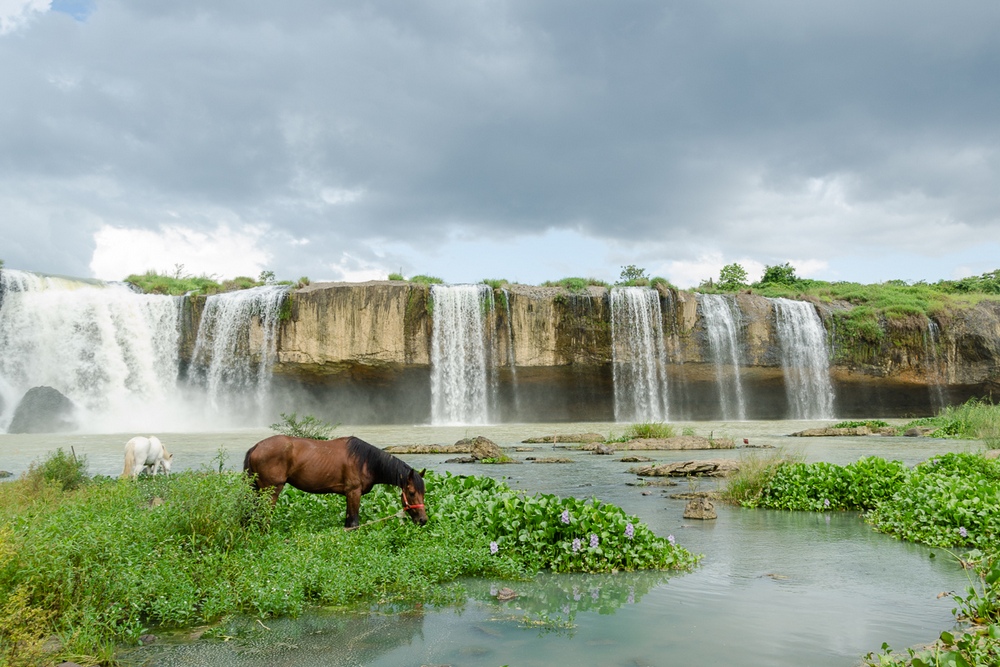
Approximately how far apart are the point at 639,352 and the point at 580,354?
10.5 ft

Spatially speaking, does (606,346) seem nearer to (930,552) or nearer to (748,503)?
(748,503)

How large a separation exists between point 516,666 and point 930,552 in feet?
17.3

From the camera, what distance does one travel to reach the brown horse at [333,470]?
23.2 ft

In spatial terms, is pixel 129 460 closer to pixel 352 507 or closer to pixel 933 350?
pixel 352 507

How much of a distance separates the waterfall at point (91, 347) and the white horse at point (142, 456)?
82.6 ft

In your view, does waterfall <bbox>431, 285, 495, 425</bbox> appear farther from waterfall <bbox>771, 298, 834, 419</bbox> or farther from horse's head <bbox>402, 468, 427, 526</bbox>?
horse's head <bbox>402, 468, 427, 526</bbox>

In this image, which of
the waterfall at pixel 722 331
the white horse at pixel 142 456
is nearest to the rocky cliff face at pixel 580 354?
the waterfall at pixel 722 331

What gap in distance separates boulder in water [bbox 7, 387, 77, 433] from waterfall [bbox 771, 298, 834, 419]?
36315mm

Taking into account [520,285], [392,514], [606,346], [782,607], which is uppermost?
[520,285]

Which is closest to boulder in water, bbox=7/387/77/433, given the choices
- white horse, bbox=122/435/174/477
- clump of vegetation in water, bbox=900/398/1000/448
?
white horse, bbox=122/435/174/477

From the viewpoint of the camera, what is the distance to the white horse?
11.6m

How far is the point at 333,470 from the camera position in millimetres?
7168

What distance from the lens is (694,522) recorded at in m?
9.37

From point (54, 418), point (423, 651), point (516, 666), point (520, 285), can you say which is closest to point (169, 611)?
point (423, 651)
